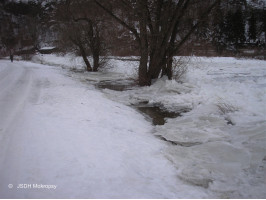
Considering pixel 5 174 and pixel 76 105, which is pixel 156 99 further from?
pixel 5 174

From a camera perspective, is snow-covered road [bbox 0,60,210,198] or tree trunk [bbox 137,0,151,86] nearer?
snow-covered road [bbox 0,60,210,198]

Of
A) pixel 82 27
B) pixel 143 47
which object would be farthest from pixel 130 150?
pixel 82 27

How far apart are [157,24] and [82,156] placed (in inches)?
358

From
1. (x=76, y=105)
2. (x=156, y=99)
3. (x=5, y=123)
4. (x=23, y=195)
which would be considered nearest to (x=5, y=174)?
(x=23, y=195)

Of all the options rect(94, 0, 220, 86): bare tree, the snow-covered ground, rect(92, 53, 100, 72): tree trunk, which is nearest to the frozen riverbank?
the snow-covered ground

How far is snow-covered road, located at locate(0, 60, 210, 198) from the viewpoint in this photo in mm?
3420

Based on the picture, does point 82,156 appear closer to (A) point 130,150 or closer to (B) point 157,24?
(A) point 130,150

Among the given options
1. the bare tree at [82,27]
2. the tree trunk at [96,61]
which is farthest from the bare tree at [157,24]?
the tree trunk at [96,61]

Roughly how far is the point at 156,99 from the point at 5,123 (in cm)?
569

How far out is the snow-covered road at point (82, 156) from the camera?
3.42m

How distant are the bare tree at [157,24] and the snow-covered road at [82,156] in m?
5.87

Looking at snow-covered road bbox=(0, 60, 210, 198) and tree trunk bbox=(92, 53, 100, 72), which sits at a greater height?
tree trunk bbox=(92, 53, 100, 72)

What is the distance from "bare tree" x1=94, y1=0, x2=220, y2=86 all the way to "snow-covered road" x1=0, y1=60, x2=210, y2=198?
5.87 meters

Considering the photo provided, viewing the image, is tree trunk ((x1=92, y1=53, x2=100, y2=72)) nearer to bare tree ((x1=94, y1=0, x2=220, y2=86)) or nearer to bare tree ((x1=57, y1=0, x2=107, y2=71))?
bare tree ((x1=57, y1=0, x2=107, y2=71))
